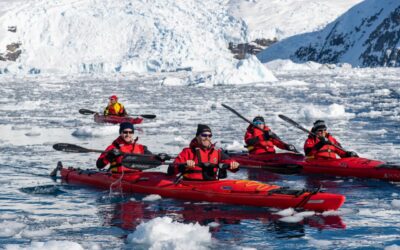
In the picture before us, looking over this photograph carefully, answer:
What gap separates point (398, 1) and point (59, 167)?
385 feet

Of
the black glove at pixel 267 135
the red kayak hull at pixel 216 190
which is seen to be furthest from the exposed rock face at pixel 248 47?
the red kayak hull at pixel 216 190

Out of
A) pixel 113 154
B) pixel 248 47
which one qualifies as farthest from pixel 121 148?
pixel 248 47

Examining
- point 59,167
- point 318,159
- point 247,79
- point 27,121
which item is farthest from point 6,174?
point 247,79

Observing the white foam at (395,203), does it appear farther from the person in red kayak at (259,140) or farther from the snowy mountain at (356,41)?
the snowy mountain at (356,41)

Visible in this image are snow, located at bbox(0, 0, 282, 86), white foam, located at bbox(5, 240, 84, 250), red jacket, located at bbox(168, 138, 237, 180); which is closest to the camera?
white foam, located at bbox(5, 240, 84, 250)

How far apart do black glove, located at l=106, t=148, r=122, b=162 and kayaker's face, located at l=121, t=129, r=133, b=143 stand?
236mm

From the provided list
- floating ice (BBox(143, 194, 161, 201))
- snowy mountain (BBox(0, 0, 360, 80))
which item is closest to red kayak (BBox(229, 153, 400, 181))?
floating ice (BBox(143, 194, 161, 201))

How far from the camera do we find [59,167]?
13039mm

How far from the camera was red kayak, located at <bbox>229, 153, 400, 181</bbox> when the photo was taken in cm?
1188

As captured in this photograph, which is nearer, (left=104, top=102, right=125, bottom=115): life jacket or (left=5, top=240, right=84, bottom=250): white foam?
(left=5, top=240, right=84, bottom=250): white foam

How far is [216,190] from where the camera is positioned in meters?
10.2

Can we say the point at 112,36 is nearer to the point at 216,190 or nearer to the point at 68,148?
the point at 68,148

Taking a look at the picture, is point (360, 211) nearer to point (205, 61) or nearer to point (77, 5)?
point (205, 61)

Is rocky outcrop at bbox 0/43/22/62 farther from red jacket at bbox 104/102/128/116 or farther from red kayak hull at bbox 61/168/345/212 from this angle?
red kayak hull at bbox 61/168/345/212
